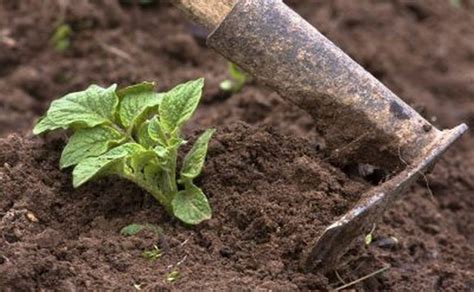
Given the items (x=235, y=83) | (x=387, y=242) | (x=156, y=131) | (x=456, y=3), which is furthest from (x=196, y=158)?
(x=456, y=3)

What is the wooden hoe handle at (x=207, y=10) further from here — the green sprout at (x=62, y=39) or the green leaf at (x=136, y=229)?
the green sprout at (x=62, y=39)

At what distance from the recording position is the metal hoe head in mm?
2547

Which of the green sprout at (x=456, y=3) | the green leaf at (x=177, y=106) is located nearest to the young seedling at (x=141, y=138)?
the green leaf at (x=177, y=106)

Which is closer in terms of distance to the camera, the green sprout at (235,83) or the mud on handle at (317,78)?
the mud on handle at (317,78)

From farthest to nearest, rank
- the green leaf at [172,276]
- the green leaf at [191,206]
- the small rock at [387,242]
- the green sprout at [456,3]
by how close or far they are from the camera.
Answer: the green sprout at [456,3] < the small rock at [387,242] < the green leaf at [191,206] < the green leaf at [172,276]

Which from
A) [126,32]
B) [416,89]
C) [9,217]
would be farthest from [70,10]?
[9,217]

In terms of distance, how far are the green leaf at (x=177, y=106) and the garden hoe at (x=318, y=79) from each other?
14 centimetres

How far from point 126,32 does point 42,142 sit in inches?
58.1

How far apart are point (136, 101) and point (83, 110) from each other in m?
0.14

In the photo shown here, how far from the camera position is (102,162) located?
242 centimetres

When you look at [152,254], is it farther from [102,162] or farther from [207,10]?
[207,10]

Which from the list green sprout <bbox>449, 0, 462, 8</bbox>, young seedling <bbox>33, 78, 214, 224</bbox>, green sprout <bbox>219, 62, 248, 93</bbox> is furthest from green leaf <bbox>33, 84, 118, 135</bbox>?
green sprout <bbox>449, 0, 462, 8</bbox>

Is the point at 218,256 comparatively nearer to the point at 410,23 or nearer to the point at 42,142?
the point at 42,142

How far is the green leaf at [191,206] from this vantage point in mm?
2471
